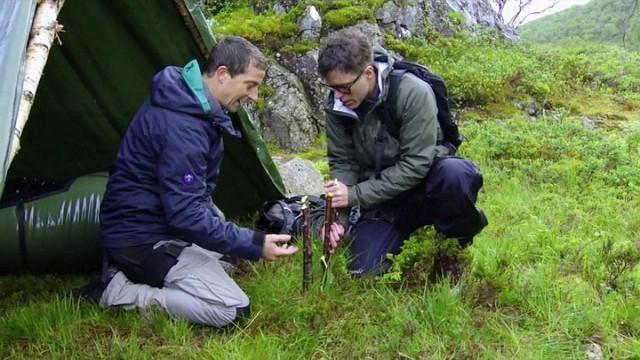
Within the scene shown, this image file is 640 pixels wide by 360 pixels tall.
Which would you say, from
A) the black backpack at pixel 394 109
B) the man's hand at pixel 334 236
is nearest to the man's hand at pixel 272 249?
the man's hand at pixel 334 236

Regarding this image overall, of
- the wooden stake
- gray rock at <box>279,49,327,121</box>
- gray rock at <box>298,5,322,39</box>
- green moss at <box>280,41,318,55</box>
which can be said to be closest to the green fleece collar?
the wooden stake

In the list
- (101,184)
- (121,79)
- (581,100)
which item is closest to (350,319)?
(101,184)

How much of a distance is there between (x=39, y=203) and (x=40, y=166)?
97cm

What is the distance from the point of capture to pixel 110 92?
4.58 metres

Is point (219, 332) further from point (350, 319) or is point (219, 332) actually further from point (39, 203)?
point (39, 203)

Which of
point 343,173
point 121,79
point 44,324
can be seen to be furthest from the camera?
point 121,79

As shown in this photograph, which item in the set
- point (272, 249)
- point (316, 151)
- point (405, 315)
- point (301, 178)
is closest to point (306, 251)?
point (272, 249)

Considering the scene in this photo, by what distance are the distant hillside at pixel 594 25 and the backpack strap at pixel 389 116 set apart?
2834 cm

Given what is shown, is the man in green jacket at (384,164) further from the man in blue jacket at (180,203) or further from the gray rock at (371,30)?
the gray rock at (371,30)

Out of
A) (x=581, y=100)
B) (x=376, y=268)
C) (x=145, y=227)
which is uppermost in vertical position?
(x=145, y=227)

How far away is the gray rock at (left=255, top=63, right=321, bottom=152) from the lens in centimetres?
→ 797

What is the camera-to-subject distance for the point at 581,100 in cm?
995

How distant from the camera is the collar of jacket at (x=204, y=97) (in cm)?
321

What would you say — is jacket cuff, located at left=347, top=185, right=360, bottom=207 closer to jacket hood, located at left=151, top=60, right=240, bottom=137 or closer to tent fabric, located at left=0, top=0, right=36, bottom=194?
jacket hood, located at left=151, top=60, right=240, bottom=137
